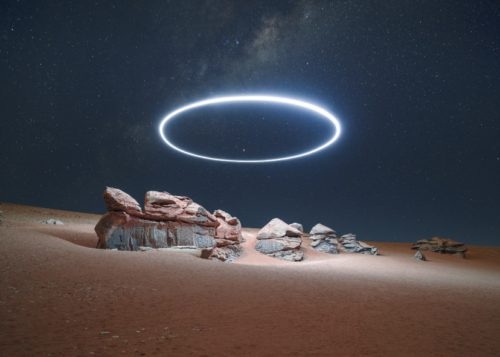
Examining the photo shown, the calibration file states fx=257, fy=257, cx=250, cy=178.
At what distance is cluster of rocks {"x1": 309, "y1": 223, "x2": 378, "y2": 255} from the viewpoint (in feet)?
79.8

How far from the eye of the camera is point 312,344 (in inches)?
153

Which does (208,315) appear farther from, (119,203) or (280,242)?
(280,242)

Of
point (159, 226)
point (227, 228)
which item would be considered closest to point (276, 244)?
point (227, 228)

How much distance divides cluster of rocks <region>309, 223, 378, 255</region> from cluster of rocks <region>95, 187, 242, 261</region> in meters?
9.02

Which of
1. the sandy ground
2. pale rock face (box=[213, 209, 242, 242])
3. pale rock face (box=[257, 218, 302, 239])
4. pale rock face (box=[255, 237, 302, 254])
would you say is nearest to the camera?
the sandy ground

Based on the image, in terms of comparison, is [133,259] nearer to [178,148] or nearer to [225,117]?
[225,117]

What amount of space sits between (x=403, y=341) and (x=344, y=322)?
1.01m

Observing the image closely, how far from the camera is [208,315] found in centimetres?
483

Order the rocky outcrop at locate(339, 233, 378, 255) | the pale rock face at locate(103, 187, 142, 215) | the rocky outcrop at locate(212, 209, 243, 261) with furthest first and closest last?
the rocky outcrop at locate(339, 233, 378, 255) < the rocky outcrop at locate(212, 209, 243, 261) < the pale rock face at locate(103, 187, 142, 215)

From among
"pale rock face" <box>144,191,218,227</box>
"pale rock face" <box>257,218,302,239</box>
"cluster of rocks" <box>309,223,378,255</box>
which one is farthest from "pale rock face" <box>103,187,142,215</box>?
"cluster of rocks" <box>309,223,378,255</box>

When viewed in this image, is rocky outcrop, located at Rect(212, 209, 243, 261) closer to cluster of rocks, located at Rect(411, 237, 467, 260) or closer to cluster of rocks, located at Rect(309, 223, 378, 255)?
cluster of rocks, located at Rect(309, 223, 378, 255)

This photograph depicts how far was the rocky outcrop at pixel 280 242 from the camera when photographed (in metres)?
20.6

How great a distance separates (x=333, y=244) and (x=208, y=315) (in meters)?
22.1

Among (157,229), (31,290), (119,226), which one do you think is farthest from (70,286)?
(157,229)
